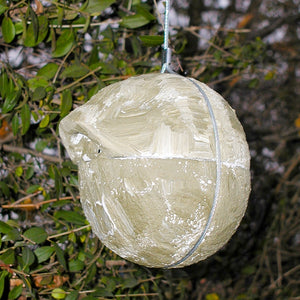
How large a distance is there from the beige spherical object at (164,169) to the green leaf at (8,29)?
0.37 metres

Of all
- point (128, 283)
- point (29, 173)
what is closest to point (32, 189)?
point (29, 173)

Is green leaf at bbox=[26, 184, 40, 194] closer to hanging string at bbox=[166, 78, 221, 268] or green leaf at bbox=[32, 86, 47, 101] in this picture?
green leaf at bbox=[32, 86, 47, 101]

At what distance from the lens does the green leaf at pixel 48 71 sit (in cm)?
104

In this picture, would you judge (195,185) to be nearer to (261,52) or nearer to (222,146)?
(222,146)

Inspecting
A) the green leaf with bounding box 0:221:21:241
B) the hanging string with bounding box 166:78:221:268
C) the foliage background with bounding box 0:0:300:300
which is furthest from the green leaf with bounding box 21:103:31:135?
the hanging string with bounding box 166:78:221:268

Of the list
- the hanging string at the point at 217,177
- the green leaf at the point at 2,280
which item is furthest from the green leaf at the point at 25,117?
the hanging string at the point at 217,177

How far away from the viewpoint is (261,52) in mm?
1776

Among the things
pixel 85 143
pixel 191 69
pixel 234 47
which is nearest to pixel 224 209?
pixel 85 143

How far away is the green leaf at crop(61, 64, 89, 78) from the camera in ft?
3.45

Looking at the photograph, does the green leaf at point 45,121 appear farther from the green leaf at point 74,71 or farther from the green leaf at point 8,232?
the green leaf at point 8,232

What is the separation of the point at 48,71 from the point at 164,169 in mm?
556

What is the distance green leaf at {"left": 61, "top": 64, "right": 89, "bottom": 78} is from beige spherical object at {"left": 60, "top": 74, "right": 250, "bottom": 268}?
0.35 m

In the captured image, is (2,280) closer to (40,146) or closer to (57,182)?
(57,182)

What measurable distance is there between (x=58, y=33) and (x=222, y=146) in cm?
64
